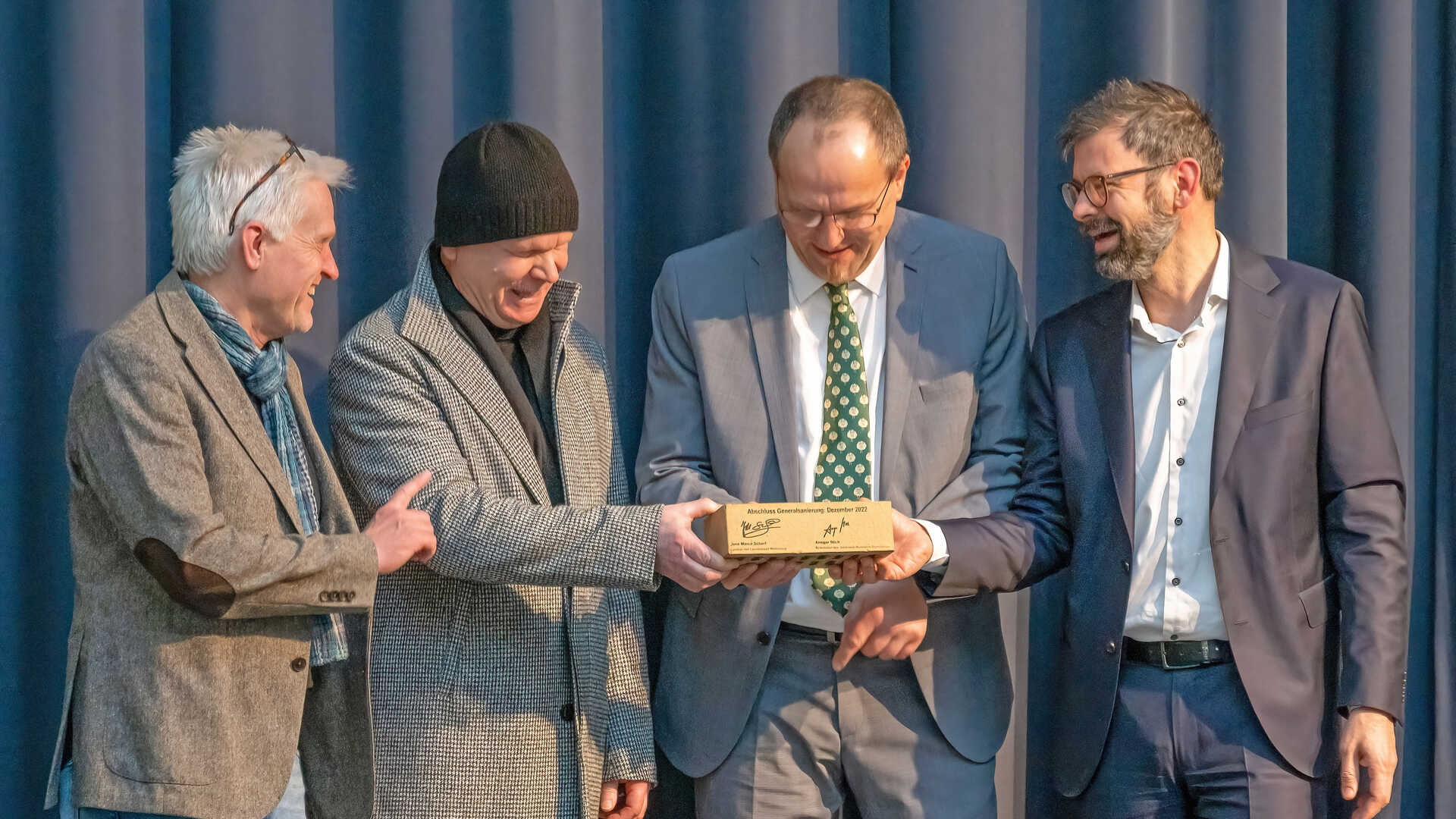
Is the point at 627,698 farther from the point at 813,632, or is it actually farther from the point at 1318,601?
the point at 1318,601

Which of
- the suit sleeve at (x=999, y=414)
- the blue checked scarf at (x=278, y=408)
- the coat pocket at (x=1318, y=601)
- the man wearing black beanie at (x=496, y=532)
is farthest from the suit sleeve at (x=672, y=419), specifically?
the coat pocket at (x=1318, y=601)

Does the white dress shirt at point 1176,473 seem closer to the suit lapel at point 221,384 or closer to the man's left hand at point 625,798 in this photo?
the man's left hand at point 625,798

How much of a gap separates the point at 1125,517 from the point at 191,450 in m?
1.62

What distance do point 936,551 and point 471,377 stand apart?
2.95 feet

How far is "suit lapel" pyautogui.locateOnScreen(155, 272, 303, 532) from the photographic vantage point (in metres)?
2.29

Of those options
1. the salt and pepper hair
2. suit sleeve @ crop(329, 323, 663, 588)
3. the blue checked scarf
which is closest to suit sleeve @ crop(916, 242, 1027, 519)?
suit sleeve @ crop(329, 323, 663, 588)

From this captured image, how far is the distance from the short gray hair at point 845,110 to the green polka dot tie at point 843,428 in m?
0.28

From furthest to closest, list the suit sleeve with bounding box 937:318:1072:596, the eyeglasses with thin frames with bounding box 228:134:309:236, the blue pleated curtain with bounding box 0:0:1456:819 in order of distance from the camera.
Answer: the blue pleated curtain with bounding box 0:0:1456:819 → the suit sleeve with bounding box 937:318:1072:596 → the eyeglasses with thin frames with bounding box 228:134:309:236

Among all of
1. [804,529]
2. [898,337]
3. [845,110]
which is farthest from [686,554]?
[845,110]

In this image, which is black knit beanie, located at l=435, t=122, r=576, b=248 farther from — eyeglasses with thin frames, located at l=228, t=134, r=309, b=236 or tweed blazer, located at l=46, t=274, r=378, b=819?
tweed blazer, located at l=46, t=274, r=378, b=819

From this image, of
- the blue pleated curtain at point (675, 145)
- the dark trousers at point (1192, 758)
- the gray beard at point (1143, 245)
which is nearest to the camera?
the dark trousers at point (1192, 758)

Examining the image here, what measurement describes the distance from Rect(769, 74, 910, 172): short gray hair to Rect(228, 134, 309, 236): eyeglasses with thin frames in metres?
0.87

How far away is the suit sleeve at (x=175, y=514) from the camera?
2.17 metres

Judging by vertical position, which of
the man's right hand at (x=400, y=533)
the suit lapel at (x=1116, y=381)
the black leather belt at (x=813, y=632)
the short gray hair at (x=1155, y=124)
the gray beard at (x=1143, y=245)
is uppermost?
the short gray hair at (x=1155, y=124)
